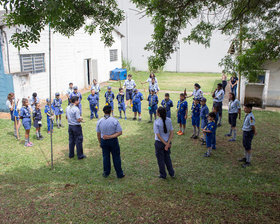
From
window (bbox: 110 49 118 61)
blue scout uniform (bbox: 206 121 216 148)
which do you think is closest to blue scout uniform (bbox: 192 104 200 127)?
blue scout uniform (bbox: 206 121 216 148)

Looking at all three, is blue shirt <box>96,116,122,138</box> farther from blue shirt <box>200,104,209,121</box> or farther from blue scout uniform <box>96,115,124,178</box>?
blue shirt <box>200,104,209,121</box>

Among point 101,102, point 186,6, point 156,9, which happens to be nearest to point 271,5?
point 186,6

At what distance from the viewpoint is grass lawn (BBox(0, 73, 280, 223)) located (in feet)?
15.4

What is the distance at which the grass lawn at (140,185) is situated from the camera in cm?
469

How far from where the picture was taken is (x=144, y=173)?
6.85 m

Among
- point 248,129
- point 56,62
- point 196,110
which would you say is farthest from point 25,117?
point 56,62

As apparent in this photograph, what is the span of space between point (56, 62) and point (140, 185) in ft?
43.6

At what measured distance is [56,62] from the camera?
17.1 m

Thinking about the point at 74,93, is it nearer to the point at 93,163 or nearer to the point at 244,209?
the point at 93,163

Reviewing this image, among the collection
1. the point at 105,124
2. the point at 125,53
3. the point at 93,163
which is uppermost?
the point at 125,53

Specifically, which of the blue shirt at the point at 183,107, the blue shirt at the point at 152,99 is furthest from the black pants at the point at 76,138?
the blue shirt at the point at 152,99

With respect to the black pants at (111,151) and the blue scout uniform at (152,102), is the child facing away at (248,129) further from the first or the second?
the blue scout uniform at (152,102)

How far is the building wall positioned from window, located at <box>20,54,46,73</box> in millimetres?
226

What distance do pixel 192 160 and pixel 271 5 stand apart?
481 cm
